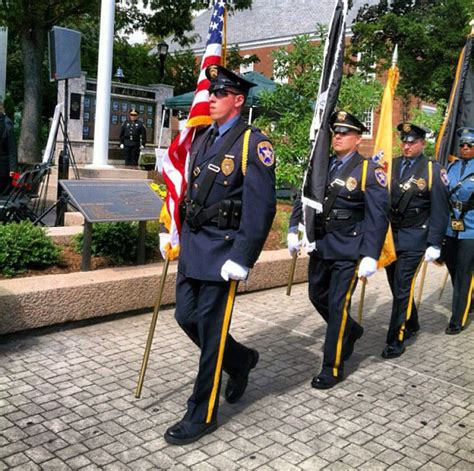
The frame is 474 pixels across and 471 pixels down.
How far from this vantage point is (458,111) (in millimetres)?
7488

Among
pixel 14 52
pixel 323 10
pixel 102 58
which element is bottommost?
pixel 102 58

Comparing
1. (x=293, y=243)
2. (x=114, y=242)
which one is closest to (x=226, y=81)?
(x=293, y=243)

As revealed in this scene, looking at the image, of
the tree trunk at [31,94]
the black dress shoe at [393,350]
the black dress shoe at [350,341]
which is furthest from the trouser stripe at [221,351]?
the tree trunk at [31,94]

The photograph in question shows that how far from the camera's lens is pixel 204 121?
416 cm

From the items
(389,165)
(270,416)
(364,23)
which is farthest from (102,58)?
(364,23)

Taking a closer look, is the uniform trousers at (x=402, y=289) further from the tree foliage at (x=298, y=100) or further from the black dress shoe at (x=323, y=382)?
the tree foliage at (x=298, y=100)

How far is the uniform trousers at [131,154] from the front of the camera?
56.3 feet

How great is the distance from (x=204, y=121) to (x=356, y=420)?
2223 millimetres

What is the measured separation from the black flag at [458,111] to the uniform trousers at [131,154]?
36.2ft

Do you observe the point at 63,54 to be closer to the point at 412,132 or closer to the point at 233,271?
the point at 412,132

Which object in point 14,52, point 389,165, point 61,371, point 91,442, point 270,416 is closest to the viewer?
point 91,442

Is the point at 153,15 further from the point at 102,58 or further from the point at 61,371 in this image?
the point at 61,371

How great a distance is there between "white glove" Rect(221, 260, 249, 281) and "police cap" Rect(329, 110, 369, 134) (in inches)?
64.4

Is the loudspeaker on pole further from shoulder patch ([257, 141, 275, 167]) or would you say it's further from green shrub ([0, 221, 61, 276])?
shoulder patch ([257, 141, 275, 167])
